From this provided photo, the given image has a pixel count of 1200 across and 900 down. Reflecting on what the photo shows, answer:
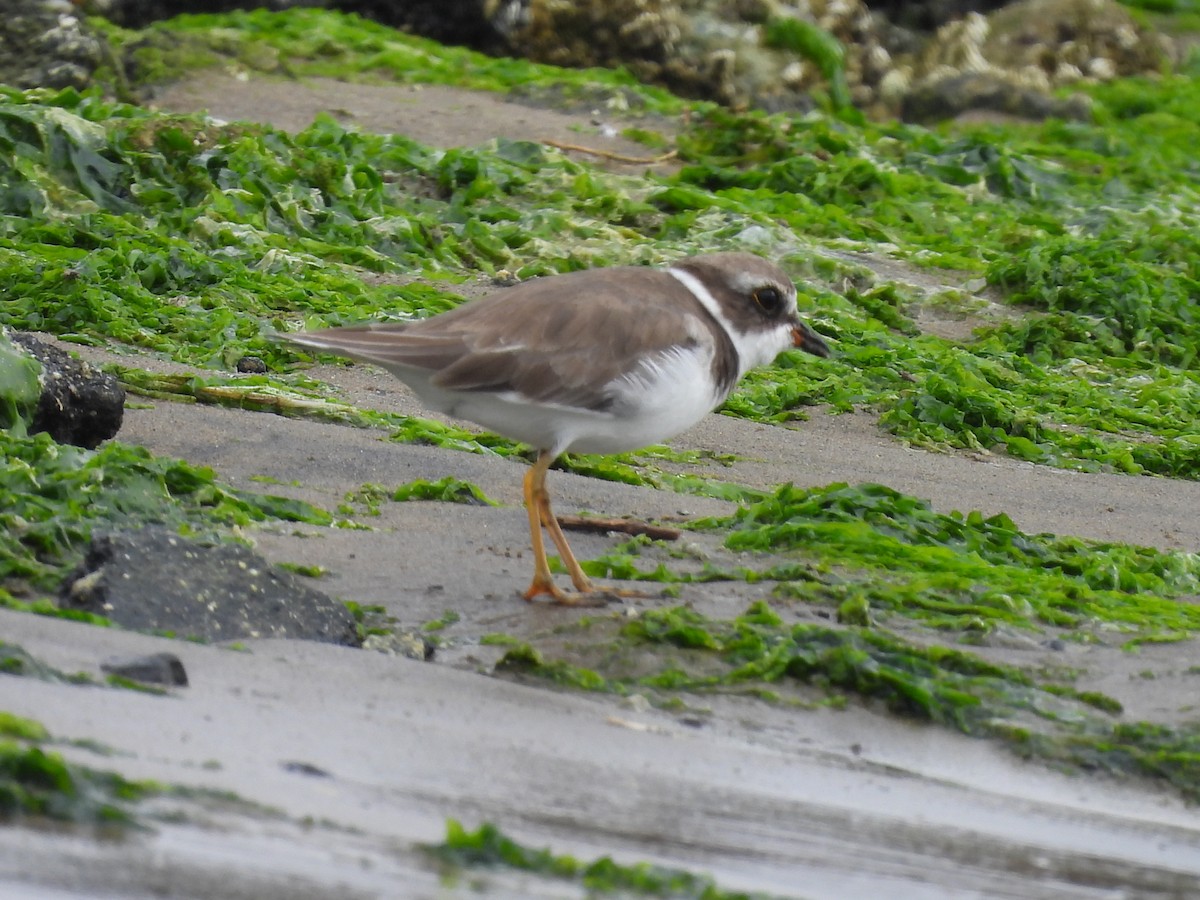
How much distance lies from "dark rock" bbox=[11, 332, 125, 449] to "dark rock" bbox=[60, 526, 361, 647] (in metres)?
1.19

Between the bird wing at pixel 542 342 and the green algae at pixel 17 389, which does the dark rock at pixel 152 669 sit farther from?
the green algae at pixel 17 389

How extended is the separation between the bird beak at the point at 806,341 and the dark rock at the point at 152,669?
283 cm

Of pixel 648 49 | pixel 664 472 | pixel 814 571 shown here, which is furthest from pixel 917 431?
pixel 648 49

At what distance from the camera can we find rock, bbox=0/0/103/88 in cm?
1092

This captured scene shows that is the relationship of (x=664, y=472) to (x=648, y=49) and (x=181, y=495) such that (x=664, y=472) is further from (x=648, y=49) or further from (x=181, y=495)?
(x=648, y=49)

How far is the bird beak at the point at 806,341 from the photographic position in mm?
5758

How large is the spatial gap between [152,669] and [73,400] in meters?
2.12

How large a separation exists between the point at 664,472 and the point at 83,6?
28.6 ft

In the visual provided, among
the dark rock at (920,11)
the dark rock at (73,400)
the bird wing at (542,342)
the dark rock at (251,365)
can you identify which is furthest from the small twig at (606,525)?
the dark rock at (920,11)

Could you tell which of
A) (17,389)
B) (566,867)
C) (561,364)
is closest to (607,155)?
(17,389)

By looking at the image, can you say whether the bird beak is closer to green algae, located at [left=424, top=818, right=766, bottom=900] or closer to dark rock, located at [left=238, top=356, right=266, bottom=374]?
dark rock, located at [left=238, top=356, right=266, bottom=374]

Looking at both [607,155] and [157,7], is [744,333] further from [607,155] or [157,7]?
[157,7]

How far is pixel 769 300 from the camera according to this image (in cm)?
550

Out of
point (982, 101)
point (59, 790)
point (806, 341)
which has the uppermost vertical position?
point (59, 790)
